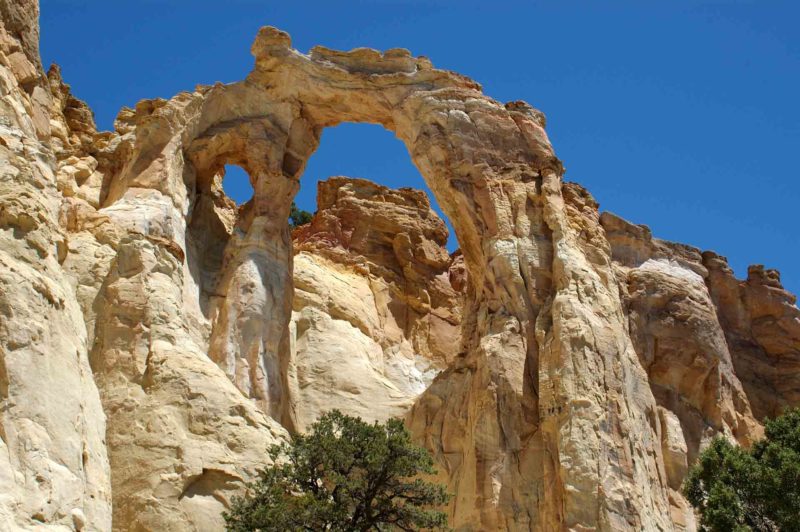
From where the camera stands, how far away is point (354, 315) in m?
34.3

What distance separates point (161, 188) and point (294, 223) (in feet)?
72.3

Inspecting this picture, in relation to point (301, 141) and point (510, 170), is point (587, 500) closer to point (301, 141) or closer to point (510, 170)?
point (510, 170)

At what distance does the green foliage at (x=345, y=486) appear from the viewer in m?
18.7

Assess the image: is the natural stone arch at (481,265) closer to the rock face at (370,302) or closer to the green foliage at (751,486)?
the green foliage at (751,486)

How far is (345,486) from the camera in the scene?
19.3 m

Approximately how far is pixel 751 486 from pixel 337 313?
14813 millimetres

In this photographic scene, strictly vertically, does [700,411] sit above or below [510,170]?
below

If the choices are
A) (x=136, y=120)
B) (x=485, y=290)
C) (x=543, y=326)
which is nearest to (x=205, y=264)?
(x=136, y=120)

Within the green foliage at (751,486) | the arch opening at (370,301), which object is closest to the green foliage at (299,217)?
the arch opening at (370,301)

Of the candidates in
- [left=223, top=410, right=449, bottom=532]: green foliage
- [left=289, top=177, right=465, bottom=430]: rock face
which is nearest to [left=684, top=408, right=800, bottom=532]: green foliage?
[left=223, top=410, right=449, bottom=532]: green foliage

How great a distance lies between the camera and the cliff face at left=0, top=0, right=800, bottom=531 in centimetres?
1891

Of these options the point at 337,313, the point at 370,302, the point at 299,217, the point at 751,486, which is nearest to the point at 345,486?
the point at 751,486

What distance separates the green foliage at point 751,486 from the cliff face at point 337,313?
1.51 metres

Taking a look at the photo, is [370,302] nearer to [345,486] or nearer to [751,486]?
[751,486]
